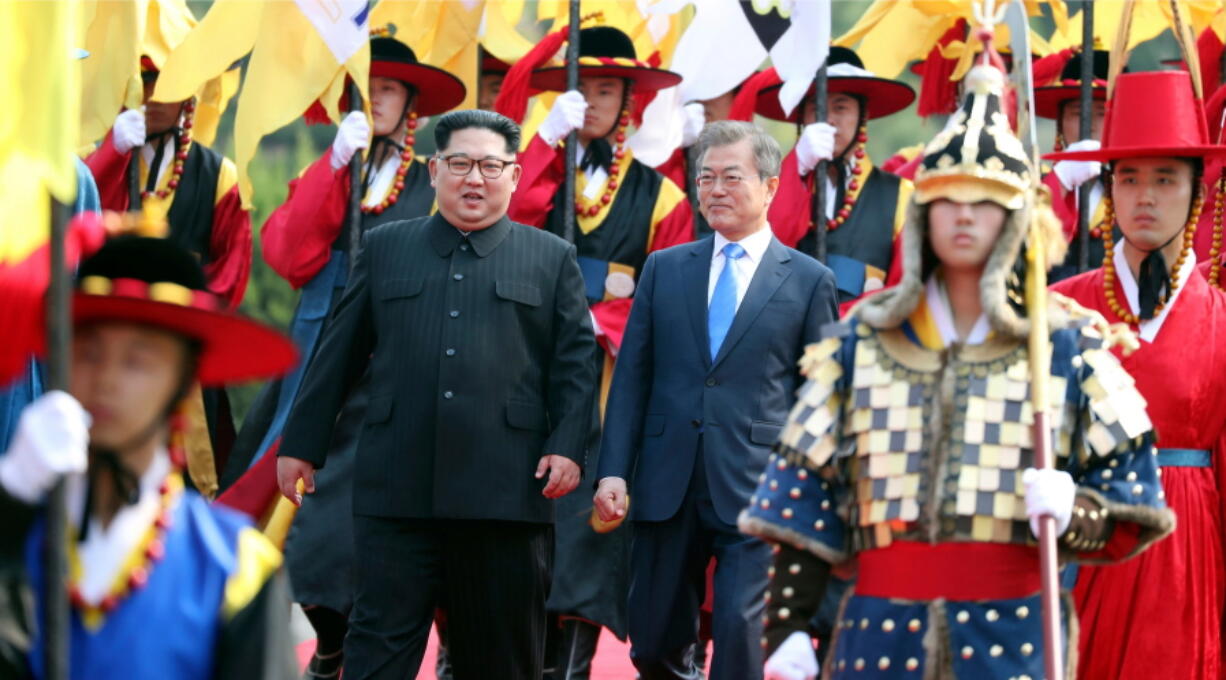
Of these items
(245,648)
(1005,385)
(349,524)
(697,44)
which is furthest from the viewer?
(697,44)

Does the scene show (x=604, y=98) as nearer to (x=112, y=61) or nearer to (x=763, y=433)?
(x=112, y=61)

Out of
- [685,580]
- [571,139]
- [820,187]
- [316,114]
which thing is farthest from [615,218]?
[685,580]

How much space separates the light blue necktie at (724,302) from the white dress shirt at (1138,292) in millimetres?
1031

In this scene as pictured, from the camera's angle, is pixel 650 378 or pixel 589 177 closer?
pixel 650 378

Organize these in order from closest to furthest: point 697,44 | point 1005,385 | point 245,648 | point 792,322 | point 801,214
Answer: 1. point 245,648
2. point 1005,385
3. point 792,322
4. point 801,214
5. point 697,44

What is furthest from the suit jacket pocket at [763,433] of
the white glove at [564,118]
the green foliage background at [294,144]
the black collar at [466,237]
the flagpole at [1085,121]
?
the green foliage background at [294,144]

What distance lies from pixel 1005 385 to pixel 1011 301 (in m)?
0.18

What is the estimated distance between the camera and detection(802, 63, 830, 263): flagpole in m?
7.49

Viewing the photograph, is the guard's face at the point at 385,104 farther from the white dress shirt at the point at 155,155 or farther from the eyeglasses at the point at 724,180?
the eyeglasses at the point at 724,180

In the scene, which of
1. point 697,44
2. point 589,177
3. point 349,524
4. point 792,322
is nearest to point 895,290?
point 792,322

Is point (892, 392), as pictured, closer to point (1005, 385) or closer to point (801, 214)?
point (1005, 385)

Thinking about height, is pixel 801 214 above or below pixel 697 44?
below

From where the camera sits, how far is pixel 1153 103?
5711 millimetres

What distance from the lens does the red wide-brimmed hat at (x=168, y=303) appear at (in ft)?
10.1
